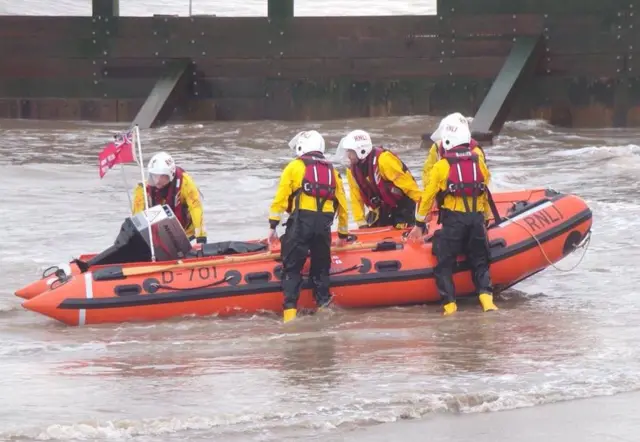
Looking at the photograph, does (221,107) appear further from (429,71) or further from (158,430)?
(158,430)

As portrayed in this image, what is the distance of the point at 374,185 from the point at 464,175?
1.02 m

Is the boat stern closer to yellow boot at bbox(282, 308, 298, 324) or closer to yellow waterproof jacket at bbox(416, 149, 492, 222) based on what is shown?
yellow boot at bbox(282, 308, 298, 324)

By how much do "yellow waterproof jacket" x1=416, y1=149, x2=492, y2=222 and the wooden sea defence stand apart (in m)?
9.81

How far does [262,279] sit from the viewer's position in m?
9.34

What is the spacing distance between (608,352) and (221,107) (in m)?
14.2

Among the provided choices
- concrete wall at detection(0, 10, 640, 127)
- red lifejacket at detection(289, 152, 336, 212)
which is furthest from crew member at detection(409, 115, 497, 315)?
concrete wall at detection(0, 10, 640, 127)

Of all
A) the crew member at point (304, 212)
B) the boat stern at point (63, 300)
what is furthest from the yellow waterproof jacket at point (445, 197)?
the boat stern at point (63, 300)

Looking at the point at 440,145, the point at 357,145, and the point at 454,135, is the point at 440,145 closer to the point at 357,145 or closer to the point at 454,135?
the point at 454,135

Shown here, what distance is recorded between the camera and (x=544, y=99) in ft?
66.3

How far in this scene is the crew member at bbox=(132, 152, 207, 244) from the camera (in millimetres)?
9869

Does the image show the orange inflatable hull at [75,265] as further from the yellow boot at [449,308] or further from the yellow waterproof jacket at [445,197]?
the yellow boot at [449,308]

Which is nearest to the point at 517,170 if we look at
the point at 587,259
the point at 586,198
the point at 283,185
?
the point at 586,198

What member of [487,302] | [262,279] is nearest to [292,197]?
[262,279]

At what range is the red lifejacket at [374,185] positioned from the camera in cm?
992
